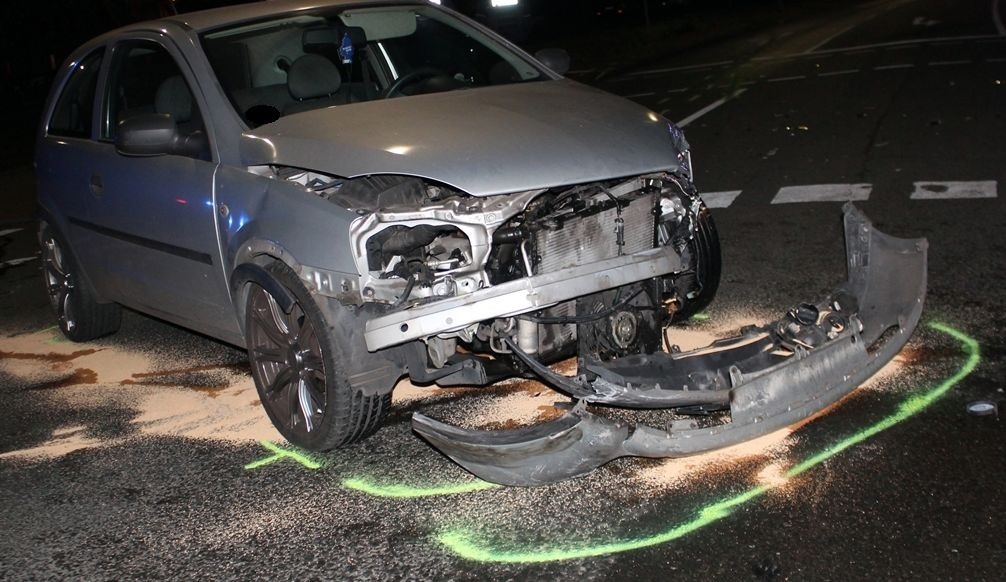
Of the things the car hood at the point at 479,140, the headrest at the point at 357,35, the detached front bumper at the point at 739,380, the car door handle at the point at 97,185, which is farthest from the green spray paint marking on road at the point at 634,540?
the car door handle at the point at 97,185

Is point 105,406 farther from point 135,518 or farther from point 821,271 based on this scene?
point 821,271

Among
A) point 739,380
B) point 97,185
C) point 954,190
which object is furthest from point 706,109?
point 739,380

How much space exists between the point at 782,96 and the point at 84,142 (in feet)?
34.9

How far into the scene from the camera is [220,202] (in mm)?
5172

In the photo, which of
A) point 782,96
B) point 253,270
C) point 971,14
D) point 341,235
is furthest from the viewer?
point 971,14

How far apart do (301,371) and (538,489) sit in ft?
3.90

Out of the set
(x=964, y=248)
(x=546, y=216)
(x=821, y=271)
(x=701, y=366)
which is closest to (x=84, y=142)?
(x=546, y=216)

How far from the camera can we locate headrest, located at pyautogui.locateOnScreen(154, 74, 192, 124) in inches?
224

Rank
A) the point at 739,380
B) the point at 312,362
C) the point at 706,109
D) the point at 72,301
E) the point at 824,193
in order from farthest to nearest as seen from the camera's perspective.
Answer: the point at 706,109, the point at 824,193, the point at 72,301, the point at 312,362, the point at 739,380

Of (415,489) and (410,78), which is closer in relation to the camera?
(415,489)

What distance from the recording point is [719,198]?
31.0 feet

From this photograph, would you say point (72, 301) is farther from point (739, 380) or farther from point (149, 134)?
point (739, 380)

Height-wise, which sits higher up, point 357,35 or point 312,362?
point 357,35

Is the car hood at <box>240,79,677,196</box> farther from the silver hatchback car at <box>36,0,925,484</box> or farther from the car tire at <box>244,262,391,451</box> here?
the car tire at <box>244,262,391,451</box>
